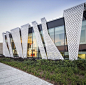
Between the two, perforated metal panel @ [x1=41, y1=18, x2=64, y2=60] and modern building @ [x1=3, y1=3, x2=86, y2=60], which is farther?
perforated metal panel @ [x1=41, y1=18, x2=64, y2=60]

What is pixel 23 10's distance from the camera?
14.1 metres

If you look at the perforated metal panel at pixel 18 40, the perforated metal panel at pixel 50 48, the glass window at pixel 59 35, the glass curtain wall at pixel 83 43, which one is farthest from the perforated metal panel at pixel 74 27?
the perforated metal panel at pixel 18 40

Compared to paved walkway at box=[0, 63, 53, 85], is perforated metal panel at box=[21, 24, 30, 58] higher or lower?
higher

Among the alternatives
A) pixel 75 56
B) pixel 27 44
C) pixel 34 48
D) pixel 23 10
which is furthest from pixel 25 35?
pixel 75 56

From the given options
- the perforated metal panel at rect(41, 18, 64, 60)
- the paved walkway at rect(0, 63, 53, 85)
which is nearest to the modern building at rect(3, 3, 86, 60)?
the perforated metal panel at rect(41, 18, 64, 60)

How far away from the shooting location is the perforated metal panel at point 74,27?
8.17 m

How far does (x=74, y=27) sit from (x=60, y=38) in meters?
2.51

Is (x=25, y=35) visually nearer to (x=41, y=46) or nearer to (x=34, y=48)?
(x=34, y=48)

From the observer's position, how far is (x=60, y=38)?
33.3ft

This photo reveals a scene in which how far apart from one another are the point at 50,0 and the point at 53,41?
21.1 ft

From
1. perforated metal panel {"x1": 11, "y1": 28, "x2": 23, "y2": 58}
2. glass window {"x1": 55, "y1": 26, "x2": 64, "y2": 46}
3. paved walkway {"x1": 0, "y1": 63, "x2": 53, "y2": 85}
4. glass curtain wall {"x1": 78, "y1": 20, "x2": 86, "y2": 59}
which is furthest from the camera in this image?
perforated metal panel {"x1": 11, "y1": 28, "x2": 23, "y2": 58}

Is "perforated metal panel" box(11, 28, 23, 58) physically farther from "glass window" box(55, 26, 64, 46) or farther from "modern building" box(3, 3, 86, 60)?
"glass window" box(55, 26, 64, 46)

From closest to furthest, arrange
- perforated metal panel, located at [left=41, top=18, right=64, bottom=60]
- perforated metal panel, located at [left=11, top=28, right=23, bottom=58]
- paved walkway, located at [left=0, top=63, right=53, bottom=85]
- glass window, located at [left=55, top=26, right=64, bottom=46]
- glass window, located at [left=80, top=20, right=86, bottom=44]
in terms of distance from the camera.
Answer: paved walkway, located at [left=0, top=63, right=53, bottom=85], glass window, located at [left=80, top=20, right=86, bottom=44], perforated metal panel, located at [left=41, top=18, right=64, bottom=60], glass window, located at [left=55, top=26, right=64, bottom=46], perforated metal panel, located at [left=11, top=28, right=23, bottom=58]

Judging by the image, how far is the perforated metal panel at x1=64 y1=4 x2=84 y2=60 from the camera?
8.17 meters
